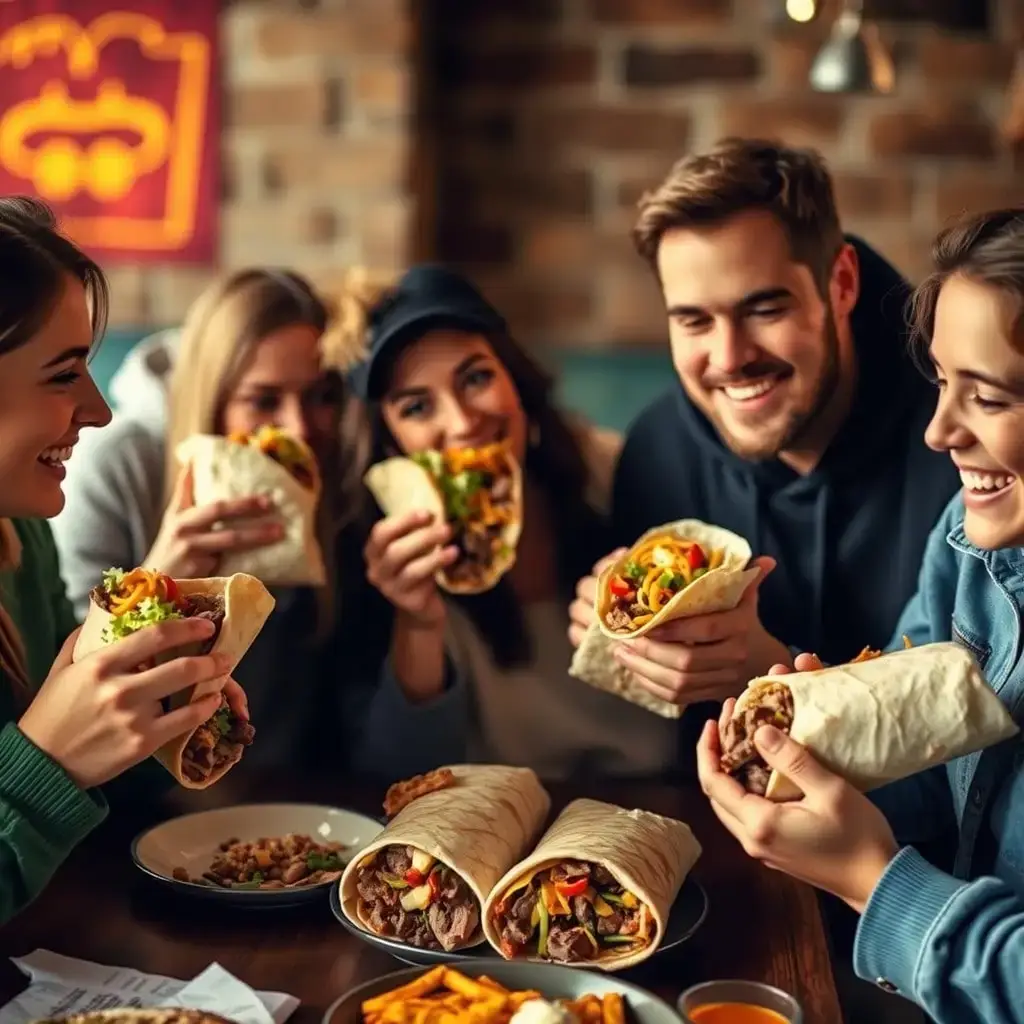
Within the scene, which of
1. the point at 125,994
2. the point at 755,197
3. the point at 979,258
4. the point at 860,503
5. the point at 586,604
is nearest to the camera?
the point at 125,994

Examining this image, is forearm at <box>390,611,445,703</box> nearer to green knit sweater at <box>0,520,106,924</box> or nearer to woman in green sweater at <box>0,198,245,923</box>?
woman in green sweater at <box>0,198,245,923</box>

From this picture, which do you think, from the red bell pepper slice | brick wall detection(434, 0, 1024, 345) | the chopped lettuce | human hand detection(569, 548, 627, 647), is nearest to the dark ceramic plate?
the red bell pepper slice

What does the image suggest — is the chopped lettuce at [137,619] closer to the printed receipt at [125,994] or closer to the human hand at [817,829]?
the printed receipt at [125,994]

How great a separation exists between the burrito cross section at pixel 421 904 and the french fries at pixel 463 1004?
203 millimetres

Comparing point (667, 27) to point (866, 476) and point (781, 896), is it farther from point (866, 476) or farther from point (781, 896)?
point (781, 896)

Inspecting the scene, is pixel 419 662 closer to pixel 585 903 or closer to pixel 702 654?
pixel 702 654

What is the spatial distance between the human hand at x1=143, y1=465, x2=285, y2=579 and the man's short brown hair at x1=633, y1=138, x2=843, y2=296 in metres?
1.00

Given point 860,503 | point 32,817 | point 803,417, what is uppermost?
point 803,417

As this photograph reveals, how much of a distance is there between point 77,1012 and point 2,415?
84cm

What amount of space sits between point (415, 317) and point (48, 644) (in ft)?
3.51

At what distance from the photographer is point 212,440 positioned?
2.85 metres

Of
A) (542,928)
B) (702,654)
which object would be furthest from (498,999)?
(702,654)

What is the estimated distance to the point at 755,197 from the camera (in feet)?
8.84

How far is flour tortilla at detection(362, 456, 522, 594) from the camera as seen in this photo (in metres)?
2.98
